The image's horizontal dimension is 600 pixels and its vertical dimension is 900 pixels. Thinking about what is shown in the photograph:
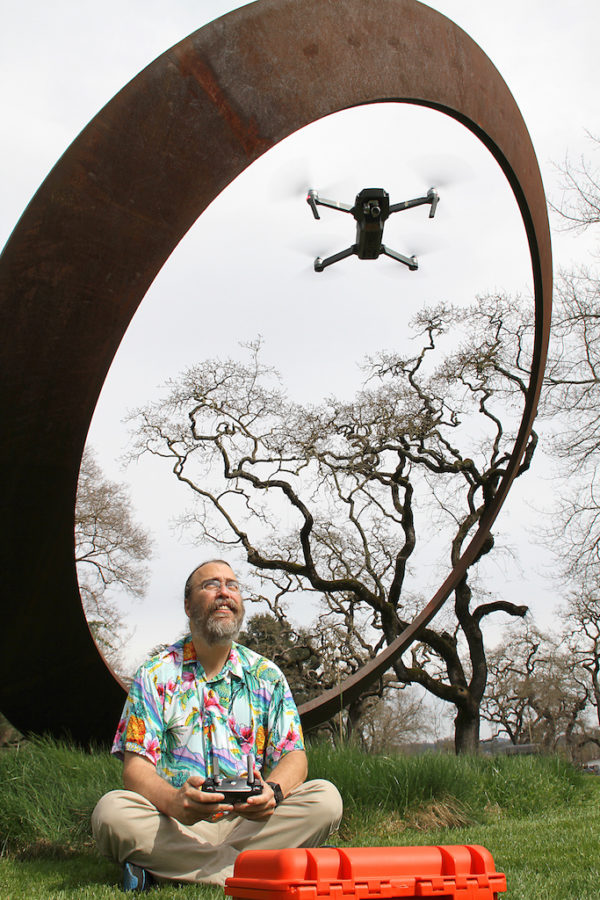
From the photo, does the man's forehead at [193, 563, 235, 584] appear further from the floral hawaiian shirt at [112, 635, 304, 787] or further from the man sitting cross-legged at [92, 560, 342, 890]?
the floral hawaiian shirt at [112, 635, 304, 787]

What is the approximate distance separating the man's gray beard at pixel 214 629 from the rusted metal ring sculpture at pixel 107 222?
1.58 meters

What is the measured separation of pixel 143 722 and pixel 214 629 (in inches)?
16.0

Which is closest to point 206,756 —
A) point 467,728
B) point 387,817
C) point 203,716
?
point 203,716

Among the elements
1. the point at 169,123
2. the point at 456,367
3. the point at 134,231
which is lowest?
the point at 134,231

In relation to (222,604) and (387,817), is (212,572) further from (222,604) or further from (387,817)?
(387,817)

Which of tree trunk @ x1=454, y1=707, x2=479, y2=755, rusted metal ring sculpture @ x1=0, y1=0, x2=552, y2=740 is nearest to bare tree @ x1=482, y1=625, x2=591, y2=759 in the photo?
tree trunk @ x1=454, y1=707, x2=479, y2=755

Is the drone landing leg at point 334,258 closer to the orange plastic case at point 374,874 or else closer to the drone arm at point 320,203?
the drone arm at point 320,203

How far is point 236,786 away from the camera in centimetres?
240

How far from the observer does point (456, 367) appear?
1520 centimetres

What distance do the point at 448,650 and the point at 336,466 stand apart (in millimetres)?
3973

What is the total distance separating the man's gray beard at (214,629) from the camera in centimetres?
289

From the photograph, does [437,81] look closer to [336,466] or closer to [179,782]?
[179,782]

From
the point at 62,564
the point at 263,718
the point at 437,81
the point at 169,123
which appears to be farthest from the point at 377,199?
the point at 263,718

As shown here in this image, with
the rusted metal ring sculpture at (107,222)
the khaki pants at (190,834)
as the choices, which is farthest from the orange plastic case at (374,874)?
the rusted metal ring sculpture at (107,222)
